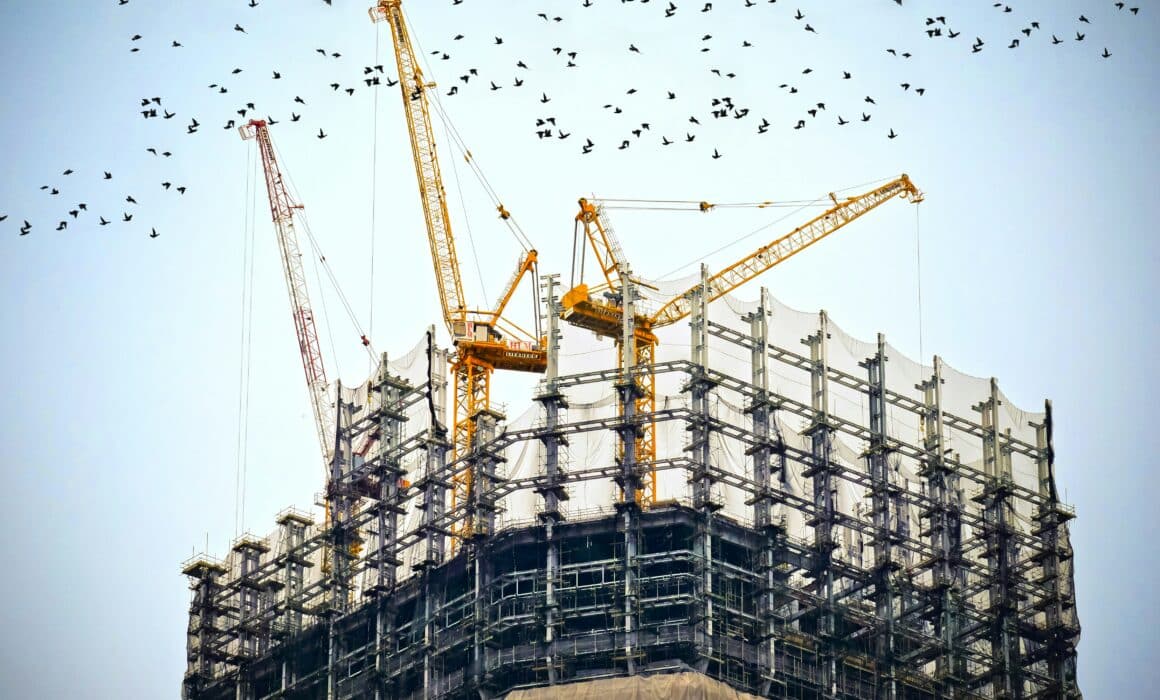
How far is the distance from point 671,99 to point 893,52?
18105 millimetres

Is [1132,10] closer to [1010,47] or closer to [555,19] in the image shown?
[1010,47]

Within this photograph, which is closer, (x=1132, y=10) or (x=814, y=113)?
(x=1132, y=10)

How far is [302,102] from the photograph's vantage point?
19025 centimetres

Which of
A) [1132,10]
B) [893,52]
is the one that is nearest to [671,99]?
[893,52]

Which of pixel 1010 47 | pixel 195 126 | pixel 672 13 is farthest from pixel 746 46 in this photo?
pixel 195 126

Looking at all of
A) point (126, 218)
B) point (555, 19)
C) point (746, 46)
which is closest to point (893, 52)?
point (746, 46)

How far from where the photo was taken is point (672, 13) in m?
187

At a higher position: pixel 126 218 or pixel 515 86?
pixel 515 86

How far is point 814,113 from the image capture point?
198750 mm

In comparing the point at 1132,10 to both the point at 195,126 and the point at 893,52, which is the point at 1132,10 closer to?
the point at 893,52

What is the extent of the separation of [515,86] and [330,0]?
15.4 metres

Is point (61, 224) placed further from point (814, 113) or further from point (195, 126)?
point (814, 113)

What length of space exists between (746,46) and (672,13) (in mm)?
6880

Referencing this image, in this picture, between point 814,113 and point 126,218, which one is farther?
point 814,113
